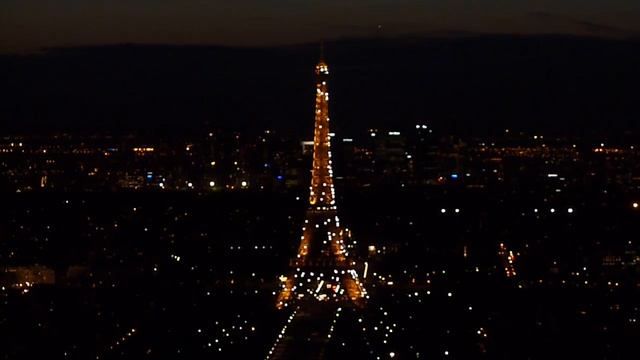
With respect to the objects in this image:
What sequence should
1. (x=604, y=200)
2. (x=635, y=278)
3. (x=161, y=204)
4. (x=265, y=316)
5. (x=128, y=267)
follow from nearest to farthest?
(x=265, y=316), (x=635, y=278), (x=128, y=267), (x=604, y=200), (x=161, y=204)

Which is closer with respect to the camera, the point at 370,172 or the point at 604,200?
the point at 604,200

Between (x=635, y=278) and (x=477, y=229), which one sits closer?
(x=635, y=278)

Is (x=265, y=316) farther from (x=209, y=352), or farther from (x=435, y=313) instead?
(x=209, y=352)

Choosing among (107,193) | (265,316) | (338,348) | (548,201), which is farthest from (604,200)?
(338,348)

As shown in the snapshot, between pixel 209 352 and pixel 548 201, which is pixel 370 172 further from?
pixel 209 352

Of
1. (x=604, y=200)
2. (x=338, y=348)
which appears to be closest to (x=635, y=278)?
(x=338, y=348)

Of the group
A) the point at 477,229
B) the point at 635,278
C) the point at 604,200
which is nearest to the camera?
the point at 635,278
